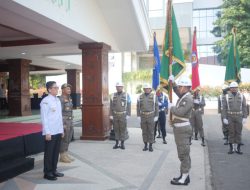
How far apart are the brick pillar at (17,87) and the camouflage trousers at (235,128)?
1183cm

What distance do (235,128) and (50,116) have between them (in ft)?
17.0

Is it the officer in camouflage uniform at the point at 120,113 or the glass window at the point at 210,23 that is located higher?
the glass window at the point at 210,23

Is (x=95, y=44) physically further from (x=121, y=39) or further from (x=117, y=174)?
(x=117, y=174)

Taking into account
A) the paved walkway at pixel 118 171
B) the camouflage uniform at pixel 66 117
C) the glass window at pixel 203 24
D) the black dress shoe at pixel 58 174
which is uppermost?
the glass window at pixel 203 24

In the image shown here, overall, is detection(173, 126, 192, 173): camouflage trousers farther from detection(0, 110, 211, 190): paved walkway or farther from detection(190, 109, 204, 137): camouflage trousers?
detection(190, 109, 204, 137): camouflage trousers

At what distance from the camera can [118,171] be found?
22.5 feet

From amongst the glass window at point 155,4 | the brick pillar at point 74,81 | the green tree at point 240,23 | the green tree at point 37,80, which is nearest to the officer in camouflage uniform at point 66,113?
the brick pillar at point 74,81

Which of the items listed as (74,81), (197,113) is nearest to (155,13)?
(74,81)

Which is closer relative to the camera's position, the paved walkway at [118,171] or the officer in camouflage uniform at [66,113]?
the paved walkway at [118,171]

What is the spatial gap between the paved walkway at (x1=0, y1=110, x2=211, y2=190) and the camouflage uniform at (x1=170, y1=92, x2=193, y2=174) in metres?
0.46

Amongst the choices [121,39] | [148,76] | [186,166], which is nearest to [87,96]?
[121,39]

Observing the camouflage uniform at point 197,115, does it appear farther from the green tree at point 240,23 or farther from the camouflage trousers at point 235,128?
the green tree at point 240,23

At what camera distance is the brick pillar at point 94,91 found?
35.2ft

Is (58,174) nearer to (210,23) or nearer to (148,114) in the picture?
(148,114)
